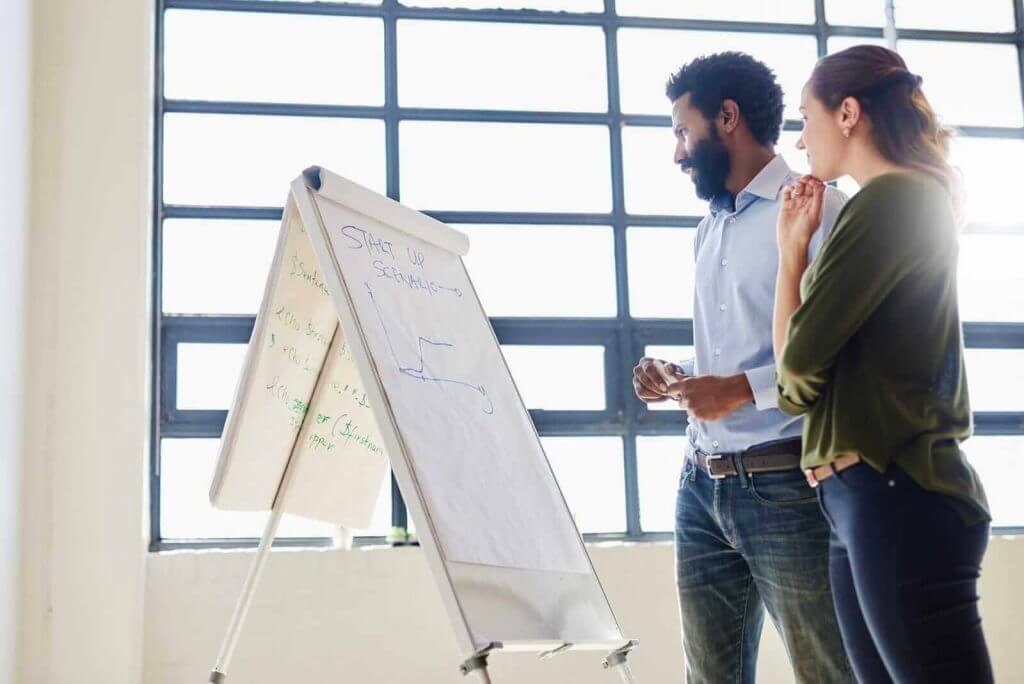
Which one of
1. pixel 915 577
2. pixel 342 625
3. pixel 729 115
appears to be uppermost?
pixel 729 115

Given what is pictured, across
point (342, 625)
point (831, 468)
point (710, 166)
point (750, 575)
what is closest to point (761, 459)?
point (750, 575)

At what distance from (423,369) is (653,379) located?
1.39 ft

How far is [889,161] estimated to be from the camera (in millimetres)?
1682

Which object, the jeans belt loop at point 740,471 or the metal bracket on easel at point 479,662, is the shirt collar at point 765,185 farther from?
the metal bracket on easel at point 479,662

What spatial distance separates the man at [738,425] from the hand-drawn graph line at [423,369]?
1.21 ft

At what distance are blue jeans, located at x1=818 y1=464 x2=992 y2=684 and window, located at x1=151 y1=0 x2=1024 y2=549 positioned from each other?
6.94 ft

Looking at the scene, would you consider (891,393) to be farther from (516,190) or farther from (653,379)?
(516,190)

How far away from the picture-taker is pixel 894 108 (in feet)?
5.55

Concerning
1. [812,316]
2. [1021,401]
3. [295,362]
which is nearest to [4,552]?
[295,362]

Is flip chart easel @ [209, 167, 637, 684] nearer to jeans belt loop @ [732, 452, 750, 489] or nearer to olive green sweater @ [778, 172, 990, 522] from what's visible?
jeans belt loop @ [732, 452, 750, 489]

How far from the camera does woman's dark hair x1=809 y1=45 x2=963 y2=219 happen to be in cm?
167

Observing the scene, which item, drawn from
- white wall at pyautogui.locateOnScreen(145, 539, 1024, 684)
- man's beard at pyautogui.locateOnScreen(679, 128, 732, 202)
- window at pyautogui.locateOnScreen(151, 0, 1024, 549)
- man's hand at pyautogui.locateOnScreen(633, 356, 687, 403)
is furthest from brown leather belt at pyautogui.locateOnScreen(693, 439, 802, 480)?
window at pyautogui.locateOnScreen(151, 0, 1024, 549)

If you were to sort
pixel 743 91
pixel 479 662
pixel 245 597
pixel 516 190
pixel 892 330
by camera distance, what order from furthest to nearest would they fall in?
pixel 516 190
pixel 245 597
pixel 743 91
pixel 479 662
pixel 892 330

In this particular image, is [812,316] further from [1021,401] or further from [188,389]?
[1021,401]
